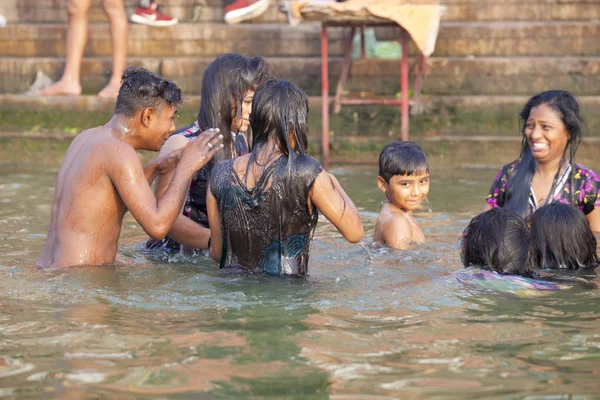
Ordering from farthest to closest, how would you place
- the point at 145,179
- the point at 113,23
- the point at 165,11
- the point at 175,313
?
the point at 165,11
the point at 113,23
the point at 145,179
the point at 175,313

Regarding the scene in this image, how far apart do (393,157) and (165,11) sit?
672 centimetres

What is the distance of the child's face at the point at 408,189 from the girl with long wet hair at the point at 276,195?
128cm

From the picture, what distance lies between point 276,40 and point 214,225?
6.60 metres

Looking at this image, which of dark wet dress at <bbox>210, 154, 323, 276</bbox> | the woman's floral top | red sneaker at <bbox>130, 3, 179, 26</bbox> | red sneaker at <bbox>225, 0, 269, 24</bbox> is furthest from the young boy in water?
red sneaker at <bbox>130, 3, 179, 26</bbox>

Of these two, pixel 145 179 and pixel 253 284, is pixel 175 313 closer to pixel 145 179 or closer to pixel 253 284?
pixel 253 284

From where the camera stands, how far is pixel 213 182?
183 inches

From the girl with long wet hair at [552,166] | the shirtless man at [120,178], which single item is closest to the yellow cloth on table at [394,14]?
the girl with long wet hair at [552,166]

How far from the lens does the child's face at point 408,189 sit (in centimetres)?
584

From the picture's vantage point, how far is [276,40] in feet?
36.1

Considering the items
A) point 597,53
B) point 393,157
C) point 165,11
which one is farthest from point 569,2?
point 393,157

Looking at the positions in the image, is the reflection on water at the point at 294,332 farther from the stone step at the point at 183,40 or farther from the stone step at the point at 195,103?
the stone step at the point at 183,40

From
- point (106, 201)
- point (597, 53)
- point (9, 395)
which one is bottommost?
point (9, 395)

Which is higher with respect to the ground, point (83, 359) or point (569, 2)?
point (569, 2)

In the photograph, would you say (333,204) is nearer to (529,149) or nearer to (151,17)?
(529,149)
